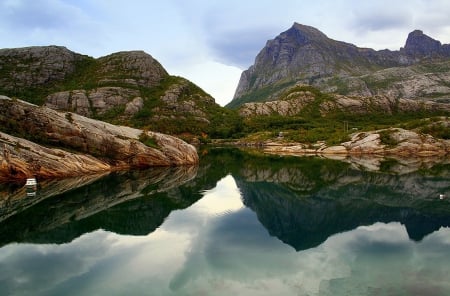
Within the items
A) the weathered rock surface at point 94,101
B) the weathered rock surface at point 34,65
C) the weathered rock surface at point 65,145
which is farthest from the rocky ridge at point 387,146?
the weathered rock surface at point 34,65

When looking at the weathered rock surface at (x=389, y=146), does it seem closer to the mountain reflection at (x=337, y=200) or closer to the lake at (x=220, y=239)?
the mountain reflection at (x=337, y=200)

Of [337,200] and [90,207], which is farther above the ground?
[90,207]

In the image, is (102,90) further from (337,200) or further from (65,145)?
(337,200)

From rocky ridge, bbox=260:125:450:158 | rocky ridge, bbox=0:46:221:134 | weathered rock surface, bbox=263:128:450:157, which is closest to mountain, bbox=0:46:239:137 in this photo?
rocky ridge, bbox=0:46:221:134

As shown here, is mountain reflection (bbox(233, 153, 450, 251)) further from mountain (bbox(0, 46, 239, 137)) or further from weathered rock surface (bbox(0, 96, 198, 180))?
mountain (bbox(0, 46, 239, 137))

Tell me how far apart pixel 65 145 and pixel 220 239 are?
36380 mm

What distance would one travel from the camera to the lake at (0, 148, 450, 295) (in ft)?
58.0

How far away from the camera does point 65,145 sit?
53.5 meters

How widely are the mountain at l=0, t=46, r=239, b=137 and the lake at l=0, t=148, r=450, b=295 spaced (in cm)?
10782

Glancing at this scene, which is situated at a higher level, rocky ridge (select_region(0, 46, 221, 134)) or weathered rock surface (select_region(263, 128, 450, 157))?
rocky ridge (select_region(0, 46, 221, 134))

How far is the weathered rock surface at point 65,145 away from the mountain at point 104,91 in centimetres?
8469

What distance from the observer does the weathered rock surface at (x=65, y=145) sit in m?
46.2

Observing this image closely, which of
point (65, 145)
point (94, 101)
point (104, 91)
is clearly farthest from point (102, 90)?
point (65, 145)

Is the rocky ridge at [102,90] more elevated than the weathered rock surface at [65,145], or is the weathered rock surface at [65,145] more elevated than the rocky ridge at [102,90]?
the rocky ridge at [102,90]
